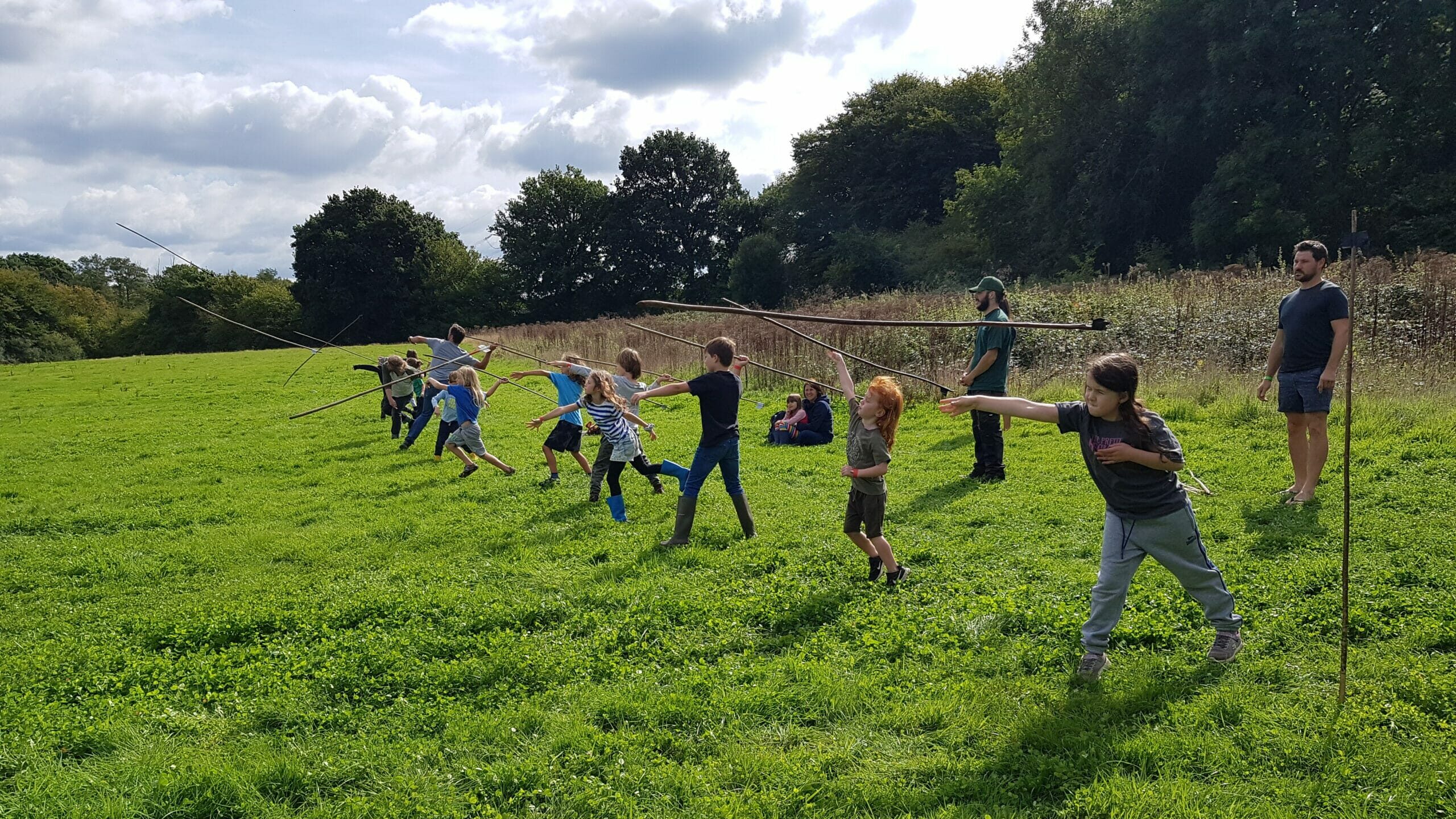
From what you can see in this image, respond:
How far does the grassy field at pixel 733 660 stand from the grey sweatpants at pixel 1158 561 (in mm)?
279

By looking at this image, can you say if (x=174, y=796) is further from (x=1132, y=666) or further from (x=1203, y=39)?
(x=1203, y=39)

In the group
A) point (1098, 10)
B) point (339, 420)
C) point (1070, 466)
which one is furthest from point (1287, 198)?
point (339, 420)

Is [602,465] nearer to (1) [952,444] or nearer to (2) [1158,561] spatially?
(1) [952,444]

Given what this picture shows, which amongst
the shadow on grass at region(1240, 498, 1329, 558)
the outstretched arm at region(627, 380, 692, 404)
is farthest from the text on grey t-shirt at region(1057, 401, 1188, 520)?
the outstretched arm at region(627, 380, 692, 404)

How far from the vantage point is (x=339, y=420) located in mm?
18000

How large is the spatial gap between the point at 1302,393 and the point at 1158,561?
12.6ft

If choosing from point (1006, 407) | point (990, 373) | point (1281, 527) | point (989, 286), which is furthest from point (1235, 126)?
point (1006, 407)

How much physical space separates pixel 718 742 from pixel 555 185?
207ft

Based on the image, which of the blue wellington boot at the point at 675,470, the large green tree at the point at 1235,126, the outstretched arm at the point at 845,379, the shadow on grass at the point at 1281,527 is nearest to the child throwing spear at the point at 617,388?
the blue wellington boot at the point at 675,470

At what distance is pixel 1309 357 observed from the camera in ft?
23.8

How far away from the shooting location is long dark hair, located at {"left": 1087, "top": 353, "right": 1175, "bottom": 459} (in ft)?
14.3

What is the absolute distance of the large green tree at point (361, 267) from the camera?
60688 millimetres

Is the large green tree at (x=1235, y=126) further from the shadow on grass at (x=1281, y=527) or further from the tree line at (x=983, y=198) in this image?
the shadow on grass at (x=1281, y=527)

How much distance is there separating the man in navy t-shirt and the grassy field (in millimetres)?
512
